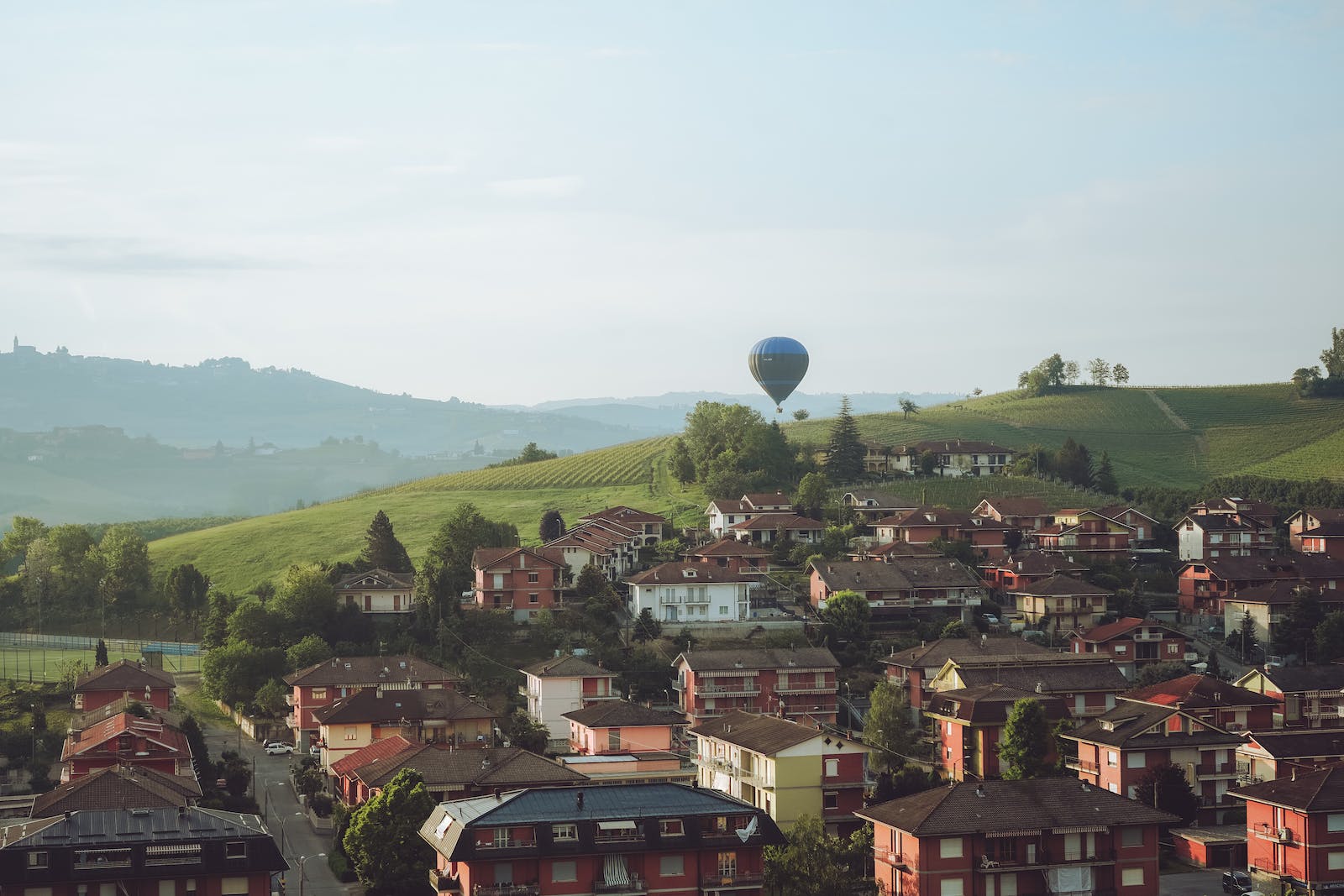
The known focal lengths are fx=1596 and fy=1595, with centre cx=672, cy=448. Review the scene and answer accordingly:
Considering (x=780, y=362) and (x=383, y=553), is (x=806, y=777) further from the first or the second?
(x=780, y=362)

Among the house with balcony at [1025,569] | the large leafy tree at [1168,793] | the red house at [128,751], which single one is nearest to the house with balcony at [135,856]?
the red house at [128,751]

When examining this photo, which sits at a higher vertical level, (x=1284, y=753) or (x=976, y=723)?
(x=976, y=723)

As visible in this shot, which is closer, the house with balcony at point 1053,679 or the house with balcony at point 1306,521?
the house with balcony at point 1053,679

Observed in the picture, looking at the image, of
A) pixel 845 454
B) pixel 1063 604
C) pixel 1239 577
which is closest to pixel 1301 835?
pixel 1063 604

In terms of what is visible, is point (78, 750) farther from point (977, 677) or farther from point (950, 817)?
point (977, 677)

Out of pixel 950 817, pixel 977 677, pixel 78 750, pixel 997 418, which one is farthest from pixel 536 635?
pixel 997 418

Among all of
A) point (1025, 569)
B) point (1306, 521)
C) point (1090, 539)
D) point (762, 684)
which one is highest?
point (1306, 521)

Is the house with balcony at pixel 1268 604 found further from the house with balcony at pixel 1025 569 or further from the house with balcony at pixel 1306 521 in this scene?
the house with balcony at pixel 1306 521

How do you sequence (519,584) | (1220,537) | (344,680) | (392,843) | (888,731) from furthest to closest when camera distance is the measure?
(1220,537) → (519,584) → (344,680) → (888,731) → (392,843)
